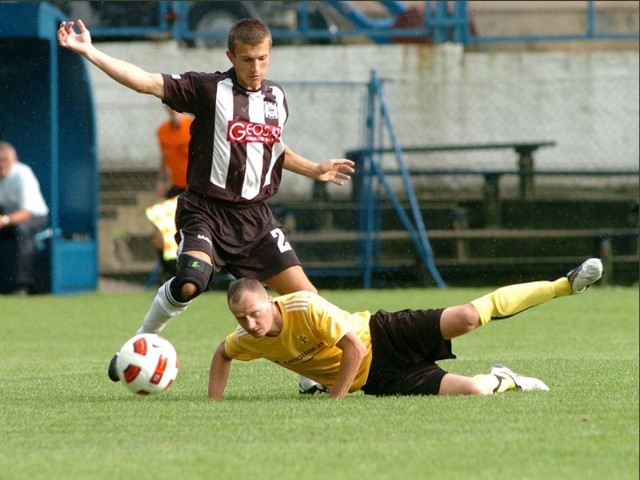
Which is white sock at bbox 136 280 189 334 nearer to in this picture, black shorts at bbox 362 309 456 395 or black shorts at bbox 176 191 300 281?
black shorts at bbox 176 191 300 281

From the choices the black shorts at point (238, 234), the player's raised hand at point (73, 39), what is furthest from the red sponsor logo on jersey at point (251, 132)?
the player's raised hand at point (73, 39)

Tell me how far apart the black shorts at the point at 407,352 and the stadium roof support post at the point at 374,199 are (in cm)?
929

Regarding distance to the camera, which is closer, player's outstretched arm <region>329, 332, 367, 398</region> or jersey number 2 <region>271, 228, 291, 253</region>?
player's outstretched arm <region>329, 332, 367, 398</region>

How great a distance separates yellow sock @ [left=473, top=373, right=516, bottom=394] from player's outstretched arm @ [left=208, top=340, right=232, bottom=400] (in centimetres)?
125

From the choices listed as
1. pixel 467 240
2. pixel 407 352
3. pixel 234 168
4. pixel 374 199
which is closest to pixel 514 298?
pixel 407 352

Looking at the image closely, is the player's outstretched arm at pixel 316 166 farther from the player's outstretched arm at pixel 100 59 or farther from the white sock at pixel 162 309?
the white sock at pixel 162 309

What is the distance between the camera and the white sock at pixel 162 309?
693 centimetres

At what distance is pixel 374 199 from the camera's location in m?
16.6

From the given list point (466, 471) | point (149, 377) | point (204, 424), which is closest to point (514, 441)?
point (466, 471)

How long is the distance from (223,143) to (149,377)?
163cm

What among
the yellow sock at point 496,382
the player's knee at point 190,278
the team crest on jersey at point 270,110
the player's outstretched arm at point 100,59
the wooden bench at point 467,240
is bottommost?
the wooden bench at point 467,240

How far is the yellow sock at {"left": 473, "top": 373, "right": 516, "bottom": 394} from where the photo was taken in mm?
6543

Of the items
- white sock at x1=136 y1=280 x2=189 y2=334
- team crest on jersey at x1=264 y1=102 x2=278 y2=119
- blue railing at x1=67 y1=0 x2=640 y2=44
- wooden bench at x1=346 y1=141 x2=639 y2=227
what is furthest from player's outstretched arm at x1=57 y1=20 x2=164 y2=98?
blue railing at x1=67 y1=0 x2=640 y2=44

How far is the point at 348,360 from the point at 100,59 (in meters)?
2.03
